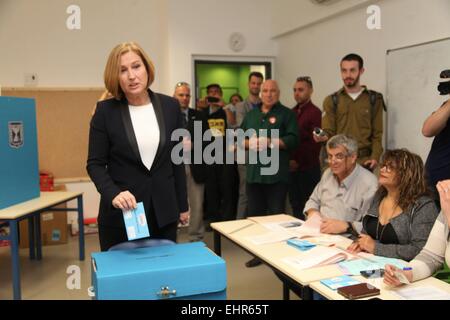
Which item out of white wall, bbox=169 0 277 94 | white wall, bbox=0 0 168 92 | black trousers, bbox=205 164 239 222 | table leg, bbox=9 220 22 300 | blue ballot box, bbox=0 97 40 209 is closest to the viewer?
table leg, bbox=9 220 22 300

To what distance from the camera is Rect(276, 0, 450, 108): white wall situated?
3.47 meters

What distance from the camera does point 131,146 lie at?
1866 mm

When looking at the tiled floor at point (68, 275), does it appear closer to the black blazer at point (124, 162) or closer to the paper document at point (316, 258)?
the paper document at point (316, 258)

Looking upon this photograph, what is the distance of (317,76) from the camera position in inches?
192

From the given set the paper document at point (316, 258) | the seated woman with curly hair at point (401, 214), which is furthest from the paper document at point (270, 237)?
the seated woman with curly hair at point (401, 214)

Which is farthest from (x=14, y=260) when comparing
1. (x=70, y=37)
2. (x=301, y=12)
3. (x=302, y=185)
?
(x=301, y=12)

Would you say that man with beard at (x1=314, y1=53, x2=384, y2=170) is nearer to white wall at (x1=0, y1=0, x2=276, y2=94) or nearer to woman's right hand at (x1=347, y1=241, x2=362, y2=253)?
woman's right hand at (x1=347, y1=241, x2=362, y2=253)

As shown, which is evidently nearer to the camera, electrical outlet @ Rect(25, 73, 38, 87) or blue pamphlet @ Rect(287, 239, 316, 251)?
blue pamphlet @ Rect(287, 239, 316, 251)

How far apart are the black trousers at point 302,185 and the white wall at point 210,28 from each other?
192cm

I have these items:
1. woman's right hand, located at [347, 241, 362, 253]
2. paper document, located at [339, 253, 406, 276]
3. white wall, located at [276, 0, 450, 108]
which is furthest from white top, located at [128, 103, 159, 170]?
white wall, located at [276, 0, 450, 108]

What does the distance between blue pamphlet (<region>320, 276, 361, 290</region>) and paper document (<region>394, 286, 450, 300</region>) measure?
17 cm

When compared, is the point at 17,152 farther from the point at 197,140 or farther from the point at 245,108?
the point at 245,108

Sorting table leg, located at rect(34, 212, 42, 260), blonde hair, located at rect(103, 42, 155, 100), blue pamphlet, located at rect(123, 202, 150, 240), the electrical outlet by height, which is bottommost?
table leg, located at rect(34, 212, 42, 260)

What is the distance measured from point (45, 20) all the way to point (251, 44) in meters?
2.46
